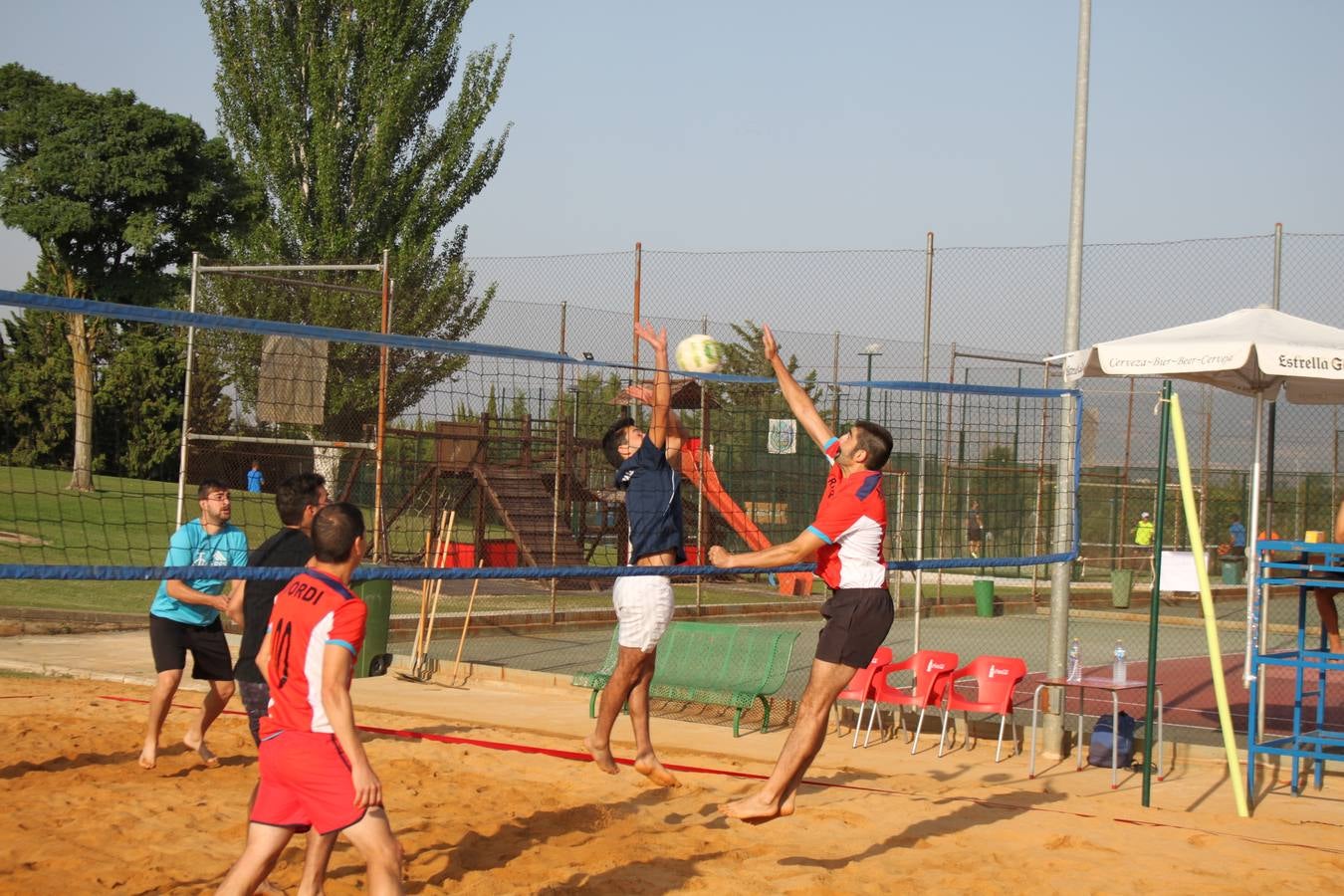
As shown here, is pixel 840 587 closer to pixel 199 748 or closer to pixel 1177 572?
pixel 199 748

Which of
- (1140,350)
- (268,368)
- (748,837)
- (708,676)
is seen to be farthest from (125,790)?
(268,368)

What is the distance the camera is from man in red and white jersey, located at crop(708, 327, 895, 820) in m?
6.09

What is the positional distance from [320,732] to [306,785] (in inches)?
7.1

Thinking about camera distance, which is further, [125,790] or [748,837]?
[125,790]

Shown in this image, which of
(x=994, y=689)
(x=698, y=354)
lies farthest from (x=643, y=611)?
(x=994, y=689)

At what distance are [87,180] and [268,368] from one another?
90.5 feet

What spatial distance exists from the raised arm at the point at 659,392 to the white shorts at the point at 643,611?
30.4 inches

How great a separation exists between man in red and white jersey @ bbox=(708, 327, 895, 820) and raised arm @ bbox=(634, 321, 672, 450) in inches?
54.3

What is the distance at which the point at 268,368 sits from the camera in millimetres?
14836

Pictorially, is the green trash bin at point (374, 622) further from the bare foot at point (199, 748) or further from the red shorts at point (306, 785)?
the red shorts at point (306, 785)

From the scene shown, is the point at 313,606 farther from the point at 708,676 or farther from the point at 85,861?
the point at 708,676

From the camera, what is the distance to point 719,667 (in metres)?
10.8

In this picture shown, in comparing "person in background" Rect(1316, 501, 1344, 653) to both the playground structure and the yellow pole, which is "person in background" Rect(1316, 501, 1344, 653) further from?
the playground structure

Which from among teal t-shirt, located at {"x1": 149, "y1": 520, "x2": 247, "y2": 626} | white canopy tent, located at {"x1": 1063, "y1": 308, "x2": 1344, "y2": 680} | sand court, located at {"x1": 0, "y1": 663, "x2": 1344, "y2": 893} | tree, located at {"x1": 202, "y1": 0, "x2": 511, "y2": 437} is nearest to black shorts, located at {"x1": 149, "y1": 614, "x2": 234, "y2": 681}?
teal t-shirt, located at {"x1": 149, "y1": 520, "x2": 247, "y2": 626}
